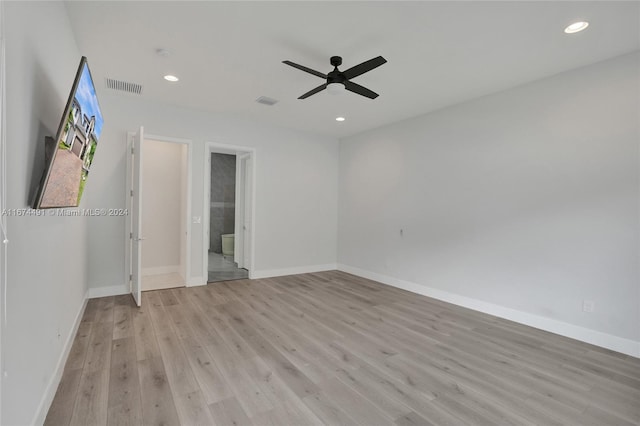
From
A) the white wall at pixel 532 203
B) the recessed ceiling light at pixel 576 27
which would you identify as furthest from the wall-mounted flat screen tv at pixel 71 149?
the white wall at pixel 532 203

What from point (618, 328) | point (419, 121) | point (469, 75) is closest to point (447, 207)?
point (419, 121)

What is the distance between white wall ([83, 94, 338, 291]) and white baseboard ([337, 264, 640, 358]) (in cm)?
209

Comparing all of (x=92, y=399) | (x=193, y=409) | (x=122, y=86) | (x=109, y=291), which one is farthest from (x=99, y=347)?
(x=122, y=86)

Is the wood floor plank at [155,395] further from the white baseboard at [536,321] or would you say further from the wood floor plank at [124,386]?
the white baseboard at [536,321]

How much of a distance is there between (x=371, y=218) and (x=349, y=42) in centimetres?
355

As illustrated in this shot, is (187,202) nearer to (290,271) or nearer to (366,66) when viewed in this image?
(290,271)

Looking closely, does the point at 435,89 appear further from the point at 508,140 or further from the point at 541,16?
the point at 541,16

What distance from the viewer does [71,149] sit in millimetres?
1851

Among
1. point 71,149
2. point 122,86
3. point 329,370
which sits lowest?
point 329,370

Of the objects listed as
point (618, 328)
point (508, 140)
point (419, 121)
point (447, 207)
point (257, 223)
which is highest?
point (419, 121)

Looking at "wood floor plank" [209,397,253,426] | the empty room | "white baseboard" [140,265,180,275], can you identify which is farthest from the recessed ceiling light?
"white baseboard" [140,265,180,275]

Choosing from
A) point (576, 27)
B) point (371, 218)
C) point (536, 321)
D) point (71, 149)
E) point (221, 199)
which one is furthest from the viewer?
point (221, 199)

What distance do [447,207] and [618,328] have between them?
2.26 metres

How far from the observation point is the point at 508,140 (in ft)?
12.6
